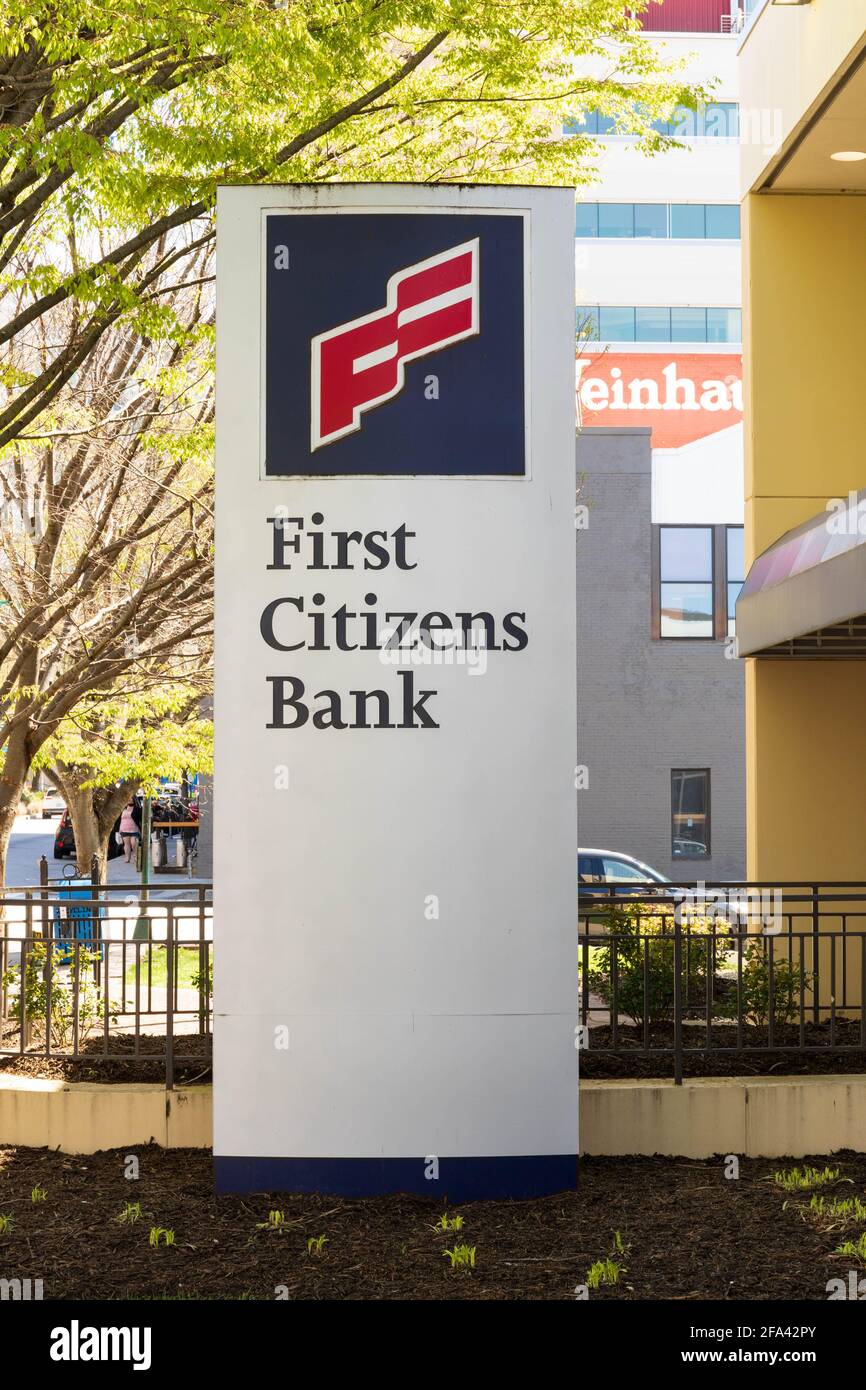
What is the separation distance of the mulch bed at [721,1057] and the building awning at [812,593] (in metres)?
2.69

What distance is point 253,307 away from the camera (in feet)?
22.4

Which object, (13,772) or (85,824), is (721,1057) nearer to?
(13,772)

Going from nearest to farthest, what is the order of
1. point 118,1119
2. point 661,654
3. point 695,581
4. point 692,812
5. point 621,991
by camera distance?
point 118,1119
point 621,991
point 661,654
point 692,812
point 695,581

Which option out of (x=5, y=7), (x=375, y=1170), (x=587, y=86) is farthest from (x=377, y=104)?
(x=375, y=1170)

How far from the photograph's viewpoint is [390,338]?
6.81 metres

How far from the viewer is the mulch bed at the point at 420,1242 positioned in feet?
18.1

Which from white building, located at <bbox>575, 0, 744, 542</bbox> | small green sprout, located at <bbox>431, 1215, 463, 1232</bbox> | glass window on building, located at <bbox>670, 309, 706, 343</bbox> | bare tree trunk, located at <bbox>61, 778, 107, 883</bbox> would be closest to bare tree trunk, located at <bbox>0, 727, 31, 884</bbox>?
bare tree trunk, located at <bbox>61, 778, 107, 883</bbox>

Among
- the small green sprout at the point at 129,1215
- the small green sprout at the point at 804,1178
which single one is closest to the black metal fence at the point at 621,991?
the small green sprout at the point at 804,1178

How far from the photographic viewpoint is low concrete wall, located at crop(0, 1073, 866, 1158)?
7.79 m

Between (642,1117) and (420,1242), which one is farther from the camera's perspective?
(642,1117)

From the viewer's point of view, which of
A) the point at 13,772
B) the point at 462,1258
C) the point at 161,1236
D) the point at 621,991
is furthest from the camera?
the point at 13,772

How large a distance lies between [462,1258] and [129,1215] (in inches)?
68.5

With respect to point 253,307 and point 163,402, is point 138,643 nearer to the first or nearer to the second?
point 163,402

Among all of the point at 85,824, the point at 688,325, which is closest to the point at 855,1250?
the point at 85,824
